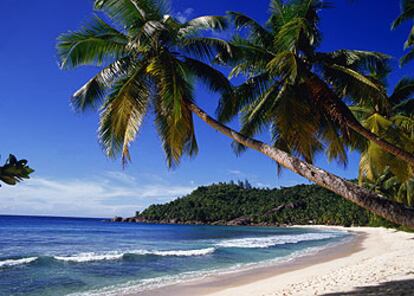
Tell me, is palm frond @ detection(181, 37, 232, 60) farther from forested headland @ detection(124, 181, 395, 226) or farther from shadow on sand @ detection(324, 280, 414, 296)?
forested headland @ detection(124, 181, 395, 226)

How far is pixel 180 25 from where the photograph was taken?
25.8 ft

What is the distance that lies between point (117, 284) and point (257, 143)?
31.0 feet

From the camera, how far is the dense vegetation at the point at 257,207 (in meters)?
85.2

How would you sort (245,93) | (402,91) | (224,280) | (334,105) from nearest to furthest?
(334,105) → (245,93) → (402,91) → (224,280)

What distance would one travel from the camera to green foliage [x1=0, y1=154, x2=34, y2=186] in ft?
7.46

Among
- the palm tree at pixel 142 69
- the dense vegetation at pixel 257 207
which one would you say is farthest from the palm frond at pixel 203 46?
the dense vegetation at pixel 257 207

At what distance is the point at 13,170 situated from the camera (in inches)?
89.8

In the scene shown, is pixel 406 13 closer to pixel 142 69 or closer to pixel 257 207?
pixel 142 69

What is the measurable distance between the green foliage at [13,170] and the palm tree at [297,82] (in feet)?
17.5

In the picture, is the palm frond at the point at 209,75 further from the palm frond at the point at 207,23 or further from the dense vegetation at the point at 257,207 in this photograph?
the dense vegetation at the point at 257,207

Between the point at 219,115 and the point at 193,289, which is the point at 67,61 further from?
the point at 193,289

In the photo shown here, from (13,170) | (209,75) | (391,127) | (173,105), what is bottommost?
(13,170)

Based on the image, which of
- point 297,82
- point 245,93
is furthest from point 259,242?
point 297,82

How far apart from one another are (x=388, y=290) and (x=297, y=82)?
502 centimetres
